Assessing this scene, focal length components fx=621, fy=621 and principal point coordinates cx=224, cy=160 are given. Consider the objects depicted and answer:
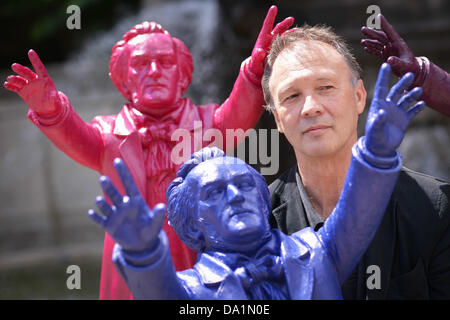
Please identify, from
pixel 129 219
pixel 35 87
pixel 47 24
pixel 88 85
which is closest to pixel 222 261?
pixel 129 219

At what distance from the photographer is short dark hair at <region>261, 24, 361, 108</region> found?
7.70ft

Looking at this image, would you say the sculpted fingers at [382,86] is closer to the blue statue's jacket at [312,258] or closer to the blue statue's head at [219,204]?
the blue statue's jacket at [312,258]

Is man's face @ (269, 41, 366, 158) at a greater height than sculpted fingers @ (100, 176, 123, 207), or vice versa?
man's face @ (269, 41, 366, 158)

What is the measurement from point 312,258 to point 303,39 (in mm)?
879

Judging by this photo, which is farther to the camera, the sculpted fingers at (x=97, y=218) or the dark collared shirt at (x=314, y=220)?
the dark collared shirt at (x=314, y=220)

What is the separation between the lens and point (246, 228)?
1894mm

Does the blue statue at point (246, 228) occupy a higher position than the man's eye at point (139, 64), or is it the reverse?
the man's eye at point (139, 64)

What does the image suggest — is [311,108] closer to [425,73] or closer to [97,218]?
[425,73]

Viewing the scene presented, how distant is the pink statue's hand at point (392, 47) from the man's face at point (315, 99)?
23 cm

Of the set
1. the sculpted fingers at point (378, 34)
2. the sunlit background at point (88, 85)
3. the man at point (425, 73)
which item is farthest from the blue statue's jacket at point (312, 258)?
the sunlit background at point (88, 85)

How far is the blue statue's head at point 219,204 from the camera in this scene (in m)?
1.92

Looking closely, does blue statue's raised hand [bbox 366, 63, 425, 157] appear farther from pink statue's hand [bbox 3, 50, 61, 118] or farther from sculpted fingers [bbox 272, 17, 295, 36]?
pink statue's hand [bbox 3, 50, 61, 118]

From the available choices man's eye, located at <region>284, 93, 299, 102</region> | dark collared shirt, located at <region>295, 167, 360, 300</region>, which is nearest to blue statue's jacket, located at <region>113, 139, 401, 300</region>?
dark collared shirt, located at <region>295, 167, 360, 300</region>

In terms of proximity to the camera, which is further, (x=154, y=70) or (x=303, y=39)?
(x=154, y=70)
